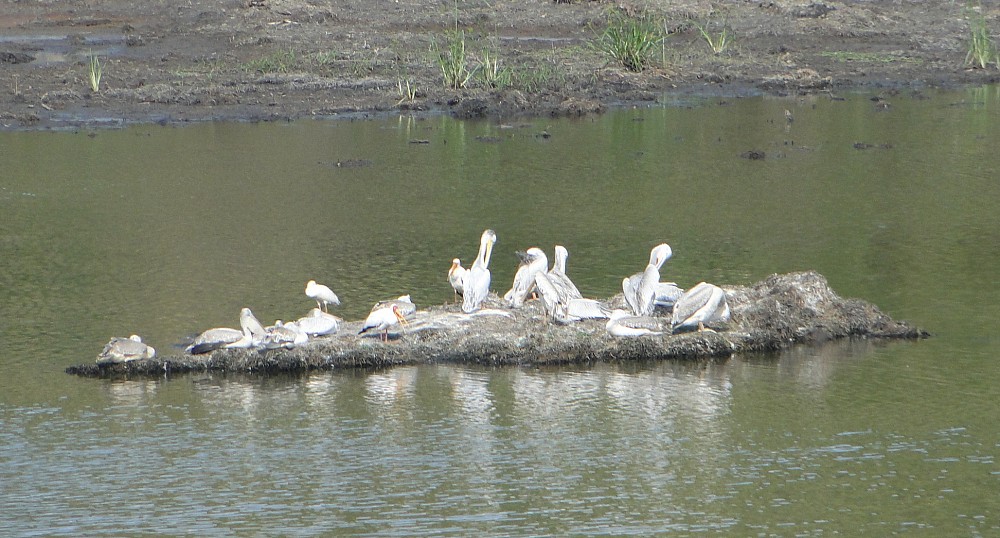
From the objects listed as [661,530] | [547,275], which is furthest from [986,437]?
[547,275]

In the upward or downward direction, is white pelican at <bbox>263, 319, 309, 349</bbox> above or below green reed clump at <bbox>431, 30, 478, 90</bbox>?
below

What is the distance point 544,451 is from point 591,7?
974 inches

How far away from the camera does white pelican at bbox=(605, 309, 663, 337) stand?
1012cm

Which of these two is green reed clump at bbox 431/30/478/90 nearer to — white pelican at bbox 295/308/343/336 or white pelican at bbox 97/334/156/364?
white pelican at bbox 295/308/343/336

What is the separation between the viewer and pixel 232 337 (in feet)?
33.0

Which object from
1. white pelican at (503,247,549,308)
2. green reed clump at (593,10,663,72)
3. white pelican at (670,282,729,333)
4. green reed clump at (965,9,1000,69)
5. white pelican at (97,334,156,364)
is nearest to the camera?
white pelican at (97,334,156,364)

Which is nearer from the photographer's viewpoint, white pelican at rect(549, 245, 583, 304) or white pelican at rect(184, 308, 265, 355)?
white pelican at rect(184, 308, 265, 355)

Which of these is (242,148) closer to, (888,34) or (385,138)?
(385,138)

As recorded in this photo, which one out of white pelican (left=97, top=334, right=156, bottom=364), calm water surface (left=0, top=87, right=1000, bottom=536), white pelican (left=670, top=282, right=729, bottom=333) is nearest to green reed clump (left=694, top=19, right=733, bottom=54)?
calm water surface (left=0, top=87, right=1000, bottom=536)

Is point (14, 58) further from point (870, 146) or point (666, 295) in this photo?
point (666, 295)

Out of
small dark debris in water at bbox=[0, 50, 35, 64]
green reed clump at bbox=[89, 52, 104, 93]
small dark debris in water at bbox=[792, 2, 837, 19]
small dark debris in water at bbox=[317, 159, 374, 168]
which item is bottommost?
small dark debris in water at bbox=[317, 159, 374, 168]

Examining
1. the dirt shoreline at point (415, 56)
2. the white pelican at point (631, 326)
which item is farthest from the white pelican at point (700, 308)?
the dirt shoreline at point (415, 56)

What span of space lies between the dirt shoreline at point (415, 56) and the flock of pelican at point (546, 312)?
1333 cm

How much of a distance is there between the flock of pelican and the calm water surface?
300 mm
